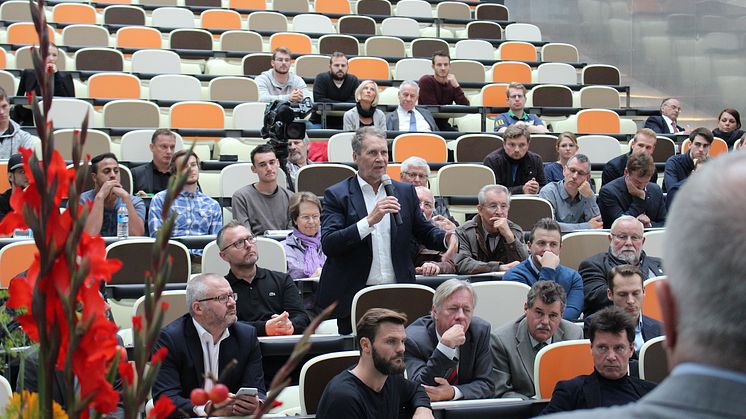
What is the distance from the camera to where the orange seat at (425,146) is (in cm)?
778

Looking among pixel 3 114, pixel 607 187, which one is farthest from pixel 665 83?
pixel 3 114

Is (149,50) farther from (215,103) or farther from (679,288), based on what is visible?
(679,288)

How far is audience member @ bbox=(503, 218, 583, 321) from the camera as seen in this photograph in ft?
17.0

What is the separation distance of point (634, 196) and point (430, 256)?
163 cm

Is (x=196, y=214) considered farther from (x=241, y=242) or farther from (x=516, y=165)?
(x=516, y=165)

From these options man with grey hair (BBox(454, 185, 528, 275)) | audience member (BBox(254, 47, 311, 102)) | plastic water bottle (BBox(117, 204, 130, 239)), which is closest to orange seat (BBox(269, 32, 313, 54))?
audience member (BBox(254, 47, 311, 102))

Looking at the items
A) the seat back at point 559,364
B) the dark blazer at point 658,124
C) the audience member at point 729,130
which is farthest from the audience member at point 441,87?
the seat back at point 559,364

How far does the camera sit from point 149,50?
9648 millimetres

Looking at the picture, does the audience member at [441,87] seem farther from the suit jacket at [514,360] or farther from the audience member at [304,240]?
the suit jacket at [514,360]

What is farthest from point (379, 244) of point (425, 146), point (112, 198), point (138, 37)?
point (138, 37)

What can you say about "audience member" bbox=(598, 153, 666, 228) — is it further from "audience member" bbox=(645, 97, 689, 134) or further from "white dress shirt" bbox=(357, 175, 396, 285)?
"audience member" bbox=(645, 97, 689, 134)

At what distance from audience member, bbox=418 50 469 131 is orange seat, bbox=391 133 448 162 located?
4.60ft

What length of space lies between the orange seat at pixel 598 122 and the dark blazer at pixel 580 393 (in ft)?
17.8

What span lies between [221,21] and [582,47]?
14.4 ft
